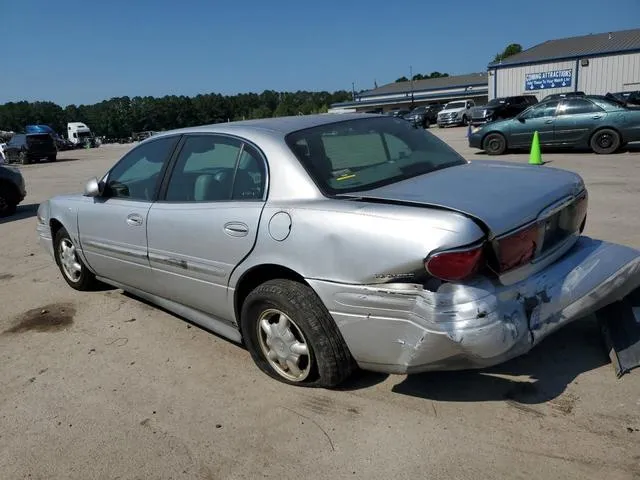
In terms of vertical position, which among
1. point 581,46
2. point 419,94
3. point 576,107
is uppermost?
point 581,46

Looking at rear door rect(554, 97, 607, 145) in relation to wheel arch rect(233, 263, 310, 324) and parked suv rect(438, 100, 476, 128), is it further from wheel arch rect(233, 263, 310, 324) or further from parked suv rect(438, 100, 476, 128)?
parked suv rect(438, 100, 476, 128)

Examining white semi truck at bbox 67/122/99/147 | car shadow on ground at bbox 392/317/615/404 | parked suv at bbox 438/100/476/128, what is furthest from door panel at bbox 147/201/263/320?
white semi truck at bbox 67/122/99/147

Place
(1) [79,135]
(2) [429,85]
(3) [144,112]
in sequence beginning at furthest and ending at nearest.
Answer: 1. (3) [144,112]
2. (2) [429,85]
3. (1) [79,135]

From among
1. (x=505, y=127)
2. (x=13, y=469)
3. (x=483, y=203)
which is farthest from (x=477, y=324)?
(x=505, y=127)

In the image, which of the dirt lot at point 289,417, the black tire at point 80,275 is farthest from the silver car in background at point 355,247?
the black tire at point 80,275

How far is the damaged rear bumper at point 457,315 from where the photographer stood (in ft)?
8.16

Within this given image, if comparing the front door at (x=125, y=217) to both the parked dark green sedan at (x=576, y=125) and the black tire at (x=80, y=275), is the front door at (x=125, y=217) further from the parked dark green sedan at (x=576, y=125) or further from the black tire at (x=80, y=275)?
the parked dark green sedan at (x=576, y=125)

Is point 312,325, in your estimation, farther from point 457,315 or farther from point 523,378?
point 523,378

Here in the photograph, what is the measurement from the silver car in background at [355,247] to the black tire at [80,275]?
1074 mm

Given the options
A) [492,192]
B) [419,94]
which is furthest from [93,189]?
[419,94]

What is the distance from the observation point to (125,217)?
4176mm

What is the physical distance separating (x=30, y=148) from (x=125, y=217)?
32.3 meters

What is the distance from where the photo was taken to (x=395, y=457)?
2.57 meters

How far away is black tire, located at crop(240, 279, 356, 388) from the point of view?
291 centimetres
